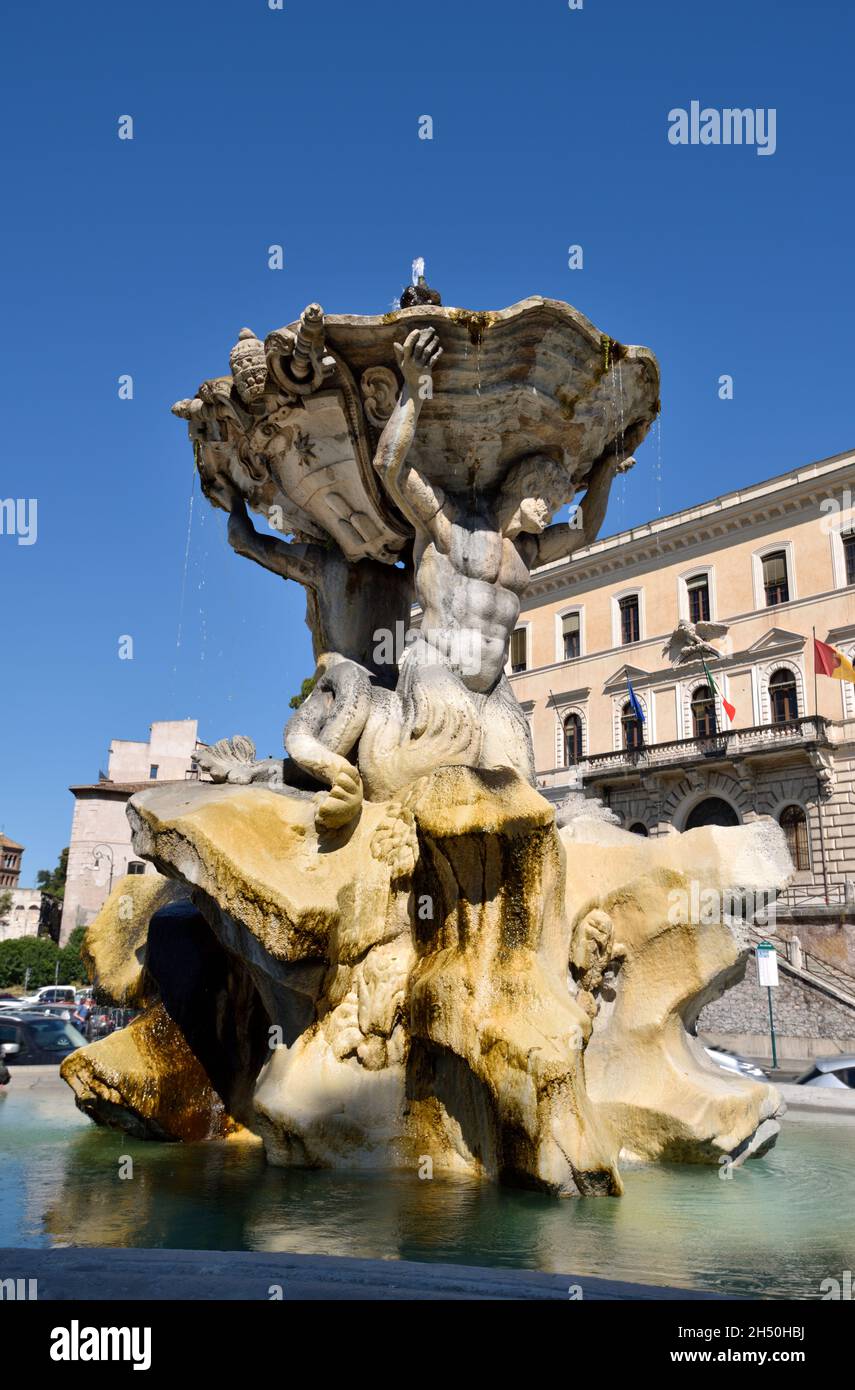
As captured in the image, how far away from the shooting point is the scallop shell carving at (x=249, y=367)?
276 inches

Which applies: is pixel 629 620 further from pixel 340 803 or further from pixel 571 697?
pixel 340 803

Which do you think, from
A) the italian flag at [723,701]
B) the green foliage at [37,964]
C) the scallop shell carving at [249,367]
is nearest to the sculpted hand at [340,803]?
the scallop shell carving at [249,367]

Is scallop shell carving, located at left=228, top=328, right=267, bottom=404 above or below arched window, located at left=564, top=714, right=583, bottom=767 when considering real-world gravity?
below

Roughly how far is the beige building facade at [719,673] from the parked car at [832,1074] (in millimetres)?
22555

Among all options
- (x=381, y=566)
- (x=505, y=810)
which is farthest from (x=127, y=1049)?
(x=381, y=566)

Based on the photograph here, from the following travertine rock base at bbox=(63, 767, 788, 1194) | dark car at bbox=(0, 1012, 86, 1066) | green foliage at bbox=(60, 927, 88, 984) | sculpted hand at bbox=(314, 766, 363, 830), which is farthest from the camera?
green foliage at bbox=(60, 927, 88, 984)

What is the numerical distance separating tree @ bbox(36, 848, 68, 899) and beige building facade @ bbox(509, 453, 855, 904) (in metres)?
47.5

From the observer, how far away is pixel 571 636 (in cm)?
4600

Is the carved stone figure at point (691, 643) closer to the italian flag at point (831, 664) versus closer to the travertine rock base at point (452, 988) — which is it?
the italian flag at point (831, 664)

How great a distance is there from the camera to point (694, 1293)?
2520mm

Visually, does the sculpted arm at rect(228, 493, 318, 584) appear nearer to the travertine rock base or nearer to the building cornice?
the travertine rock base

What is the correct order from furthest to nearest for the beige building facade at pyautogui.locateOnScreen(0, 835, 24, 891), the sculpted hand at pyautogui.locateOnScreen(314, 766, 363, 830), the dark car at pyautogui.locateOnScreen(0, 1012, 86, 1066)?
the beige building facade at pyautogui.locateOnScreen(0, 835, 24, 891), the dark car at pyautogui.locateOnScreen(0, 1012, 86, 1066), the sculpted hand at pyautogui.locateOnScreen(314, 766, 363, 830)

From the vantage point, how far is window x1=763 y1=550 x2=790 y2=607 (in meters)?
38.7

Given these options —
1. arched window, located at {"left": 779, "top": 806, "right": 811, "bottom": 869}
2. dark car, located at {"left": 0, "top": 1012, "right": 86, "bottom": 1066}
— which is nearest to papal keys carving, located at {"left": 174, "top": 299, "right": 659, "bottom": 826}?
dark car, located at {"left": 0, "top": 1012, "right": 86, "bottom": 1066}
